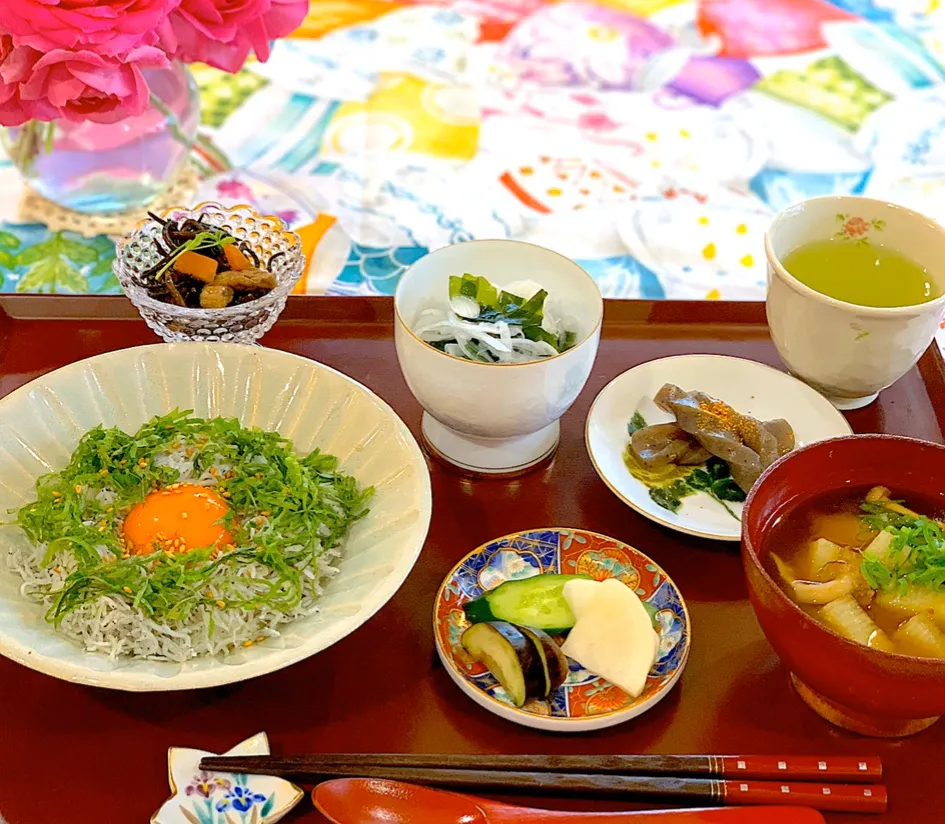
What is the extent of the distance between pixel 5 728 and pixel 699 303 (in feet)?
4.57

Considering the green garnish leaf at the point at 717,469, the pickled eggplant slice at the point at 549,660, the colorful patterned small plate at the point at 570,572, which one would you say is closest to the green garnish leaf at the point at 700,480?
the green garnish leaf at the point at 717,469

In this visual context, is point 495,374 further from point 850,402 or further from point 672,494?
point 850,402

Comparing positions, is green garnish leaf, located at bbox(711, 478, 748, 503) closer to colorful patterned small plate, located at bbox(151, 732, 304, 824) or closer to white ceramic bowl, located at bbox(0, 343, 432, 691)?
white ceramic bowl, located at bbox(0, 343, 432, 691)

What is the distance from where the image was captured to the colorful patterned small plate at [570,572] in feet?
4.24

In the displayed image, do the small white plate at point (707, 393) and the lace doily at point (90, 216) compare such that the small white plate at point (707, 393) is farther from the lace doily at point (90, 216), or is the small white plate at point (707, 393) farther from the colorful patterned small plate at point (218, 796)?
the lace doily at point (90, 216)

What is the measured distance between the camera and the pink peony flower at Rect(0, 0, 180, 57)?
1.52 meters

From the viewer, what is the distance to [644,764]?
4.11ft

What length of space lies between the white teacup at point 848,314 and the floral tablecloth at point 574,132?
20.5 inches

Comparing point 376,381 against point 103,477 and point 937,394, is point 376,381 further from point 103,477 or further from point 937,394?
point 937,394

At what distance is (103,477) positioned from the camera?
1.48 metres

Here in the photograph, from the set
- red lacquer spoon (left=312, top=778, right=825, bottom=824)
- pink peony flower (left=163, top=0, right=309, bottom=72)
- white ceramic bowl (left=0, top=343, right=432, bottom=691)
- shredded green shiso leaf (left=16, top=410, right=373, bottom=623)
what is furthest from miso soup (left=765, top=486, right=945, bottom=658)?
pink peony flower (left=163, top=0, right=309, bottom=72)

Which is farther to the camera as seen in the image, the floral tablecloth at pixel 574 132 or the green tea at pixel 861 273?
the floral tablecloth at pixel 574 132

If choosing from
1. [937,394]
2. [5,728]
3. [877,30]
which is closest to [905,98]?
[877,30]

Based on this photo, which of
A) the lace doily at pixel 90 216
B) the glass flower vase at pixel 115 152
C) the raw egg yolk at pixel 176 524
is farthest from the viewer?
the lace doily at pixel 90 216
